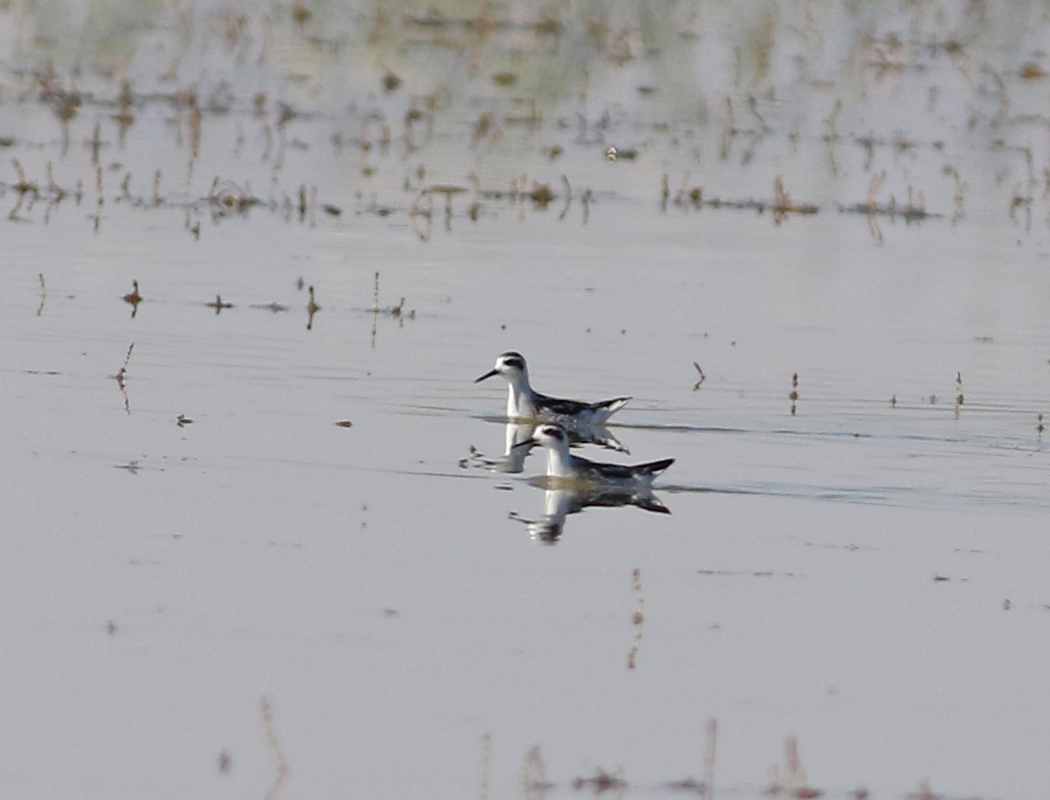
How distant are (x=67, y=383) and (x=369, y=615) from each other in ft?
18.1

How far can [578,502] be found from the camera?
12.8 m

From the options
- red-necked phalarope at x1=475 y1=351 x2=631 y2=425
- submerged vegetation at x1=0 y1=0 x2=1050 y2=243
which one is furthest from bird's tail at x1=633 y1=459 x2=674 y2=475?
submerged vegetation at x1=0 y1=0 x2=1050 y2=243

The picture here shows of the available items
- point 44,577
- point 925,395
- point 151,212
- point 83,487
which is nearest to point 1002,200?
point 151,212

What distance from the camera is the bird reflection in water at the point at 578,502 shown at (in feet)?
38.9

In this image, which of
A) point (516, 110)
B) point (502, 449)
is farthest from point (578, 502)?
point (516, 110)

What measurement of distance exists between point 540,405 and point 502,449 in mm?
699

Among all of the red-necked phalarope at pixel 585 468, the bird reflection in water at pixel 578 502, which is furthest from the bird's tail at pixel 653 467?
the bird reflection in water at pixel 578 502

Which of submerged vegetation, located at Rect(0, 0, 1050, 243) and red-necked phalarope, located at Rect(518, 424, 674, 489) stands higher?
submerged vegetation, located at Rect(0, 0, 1050, 243)

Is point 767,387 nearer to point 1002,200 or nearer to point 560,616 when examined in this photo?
point 560,616

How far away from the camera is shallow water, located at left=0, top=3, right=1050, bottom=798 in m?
8.45

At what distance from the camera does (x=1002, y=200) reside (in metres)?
25.8

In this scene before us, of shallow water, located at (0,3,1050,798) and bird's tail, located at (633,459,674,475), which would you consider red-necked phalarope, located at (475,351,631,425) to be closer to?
shallow water, located at (0,3,1050,798)

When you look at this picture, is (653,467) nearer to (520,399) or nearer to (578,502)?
(578,502)

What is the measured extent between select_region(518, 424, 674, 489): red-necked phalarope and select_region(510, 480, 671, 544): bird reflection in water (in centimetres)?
7
